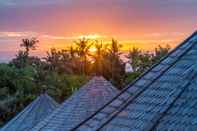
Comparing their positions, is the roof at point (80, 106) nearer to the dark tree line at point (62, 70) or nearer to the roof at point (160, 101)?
the roof at point (160, 101)

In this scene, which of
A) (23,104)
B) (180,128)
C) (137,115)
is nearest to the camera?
(180,128)

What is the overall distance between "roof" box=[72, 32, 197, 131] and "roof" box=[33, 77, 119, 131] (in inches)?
173

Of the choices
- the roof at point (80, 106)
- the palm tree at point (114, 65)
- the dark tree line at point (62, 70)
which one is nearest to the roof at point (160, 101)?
the roof at point (80, 106)

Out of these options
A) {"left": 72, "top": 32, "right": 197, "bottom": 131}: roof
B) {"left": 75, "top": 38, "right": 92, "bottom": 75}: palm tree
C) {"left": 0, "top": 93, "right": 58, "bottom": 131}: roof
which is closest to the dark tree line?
{"left": 75, "top": 38, "right": 92, "bottom": 75}: palm tree

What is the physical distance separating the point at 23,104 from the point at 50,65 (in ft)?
42.2

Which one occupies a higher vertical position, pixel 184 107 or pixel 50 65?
pixel 184 107

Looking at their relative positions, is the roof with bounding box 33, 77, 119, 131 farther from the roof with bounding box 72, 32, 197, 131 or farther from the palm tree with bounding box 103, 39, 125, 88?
the palm tree with bounding box 103, 39, 125, 88

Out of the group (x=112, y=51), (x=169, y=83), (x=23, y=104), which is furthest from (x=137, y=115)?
(x=112, y=51)

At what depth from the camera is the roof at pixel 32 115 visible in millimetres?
15038

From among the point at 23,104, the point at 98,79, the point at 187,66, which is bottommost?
the point at 23,104

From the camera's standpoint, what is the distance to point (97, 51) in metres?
46.7

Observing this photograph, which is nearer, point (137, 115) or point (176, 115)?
point (176, 115)

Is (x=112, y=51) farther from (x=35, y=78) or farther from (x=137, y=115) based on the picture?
(x=137, y=115)

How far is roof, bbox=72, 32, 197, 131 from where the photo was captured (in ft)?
22.1
